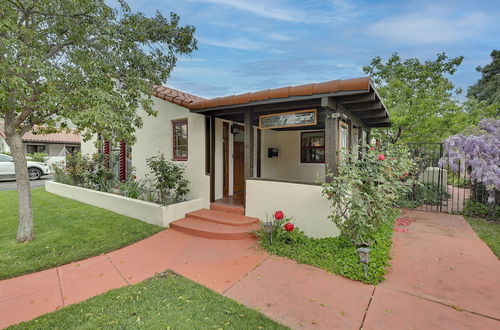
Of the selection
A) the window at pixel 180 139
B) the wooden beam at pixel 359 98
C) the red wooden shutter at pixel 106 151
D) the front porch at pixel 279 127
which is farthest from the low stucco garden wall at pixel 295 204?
the red wooden shutter at pixel 106 151

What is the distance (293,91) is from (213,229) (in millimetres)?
3205

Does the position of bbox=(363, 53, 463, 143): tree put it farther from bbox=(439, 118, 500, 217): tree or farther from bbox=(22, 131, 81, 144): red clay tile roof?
bbox=(22, 131, 81, 144): red clay tile roof

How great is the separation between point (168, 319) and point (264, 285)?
1274 millimetres

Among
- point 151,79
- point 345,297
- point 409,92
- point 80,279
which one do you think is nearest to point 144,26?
point 151,79

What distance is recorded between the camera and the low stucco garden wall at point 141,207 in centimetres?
557

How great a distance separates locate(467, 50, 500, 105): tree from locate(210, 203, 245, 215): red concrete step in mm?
20223

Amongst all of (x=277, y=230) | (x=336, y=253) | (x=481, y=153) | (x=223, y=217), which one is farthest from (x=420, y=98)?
(x=223, y=217)

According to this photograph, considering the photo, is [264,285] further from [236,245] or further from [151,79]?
[151,79]

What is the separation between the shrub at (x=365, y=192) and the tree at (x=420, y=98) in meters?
5.44

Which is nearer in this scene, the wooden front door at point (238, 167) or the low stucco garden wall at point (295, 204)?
the low stucco garden wall at point (295, 204)

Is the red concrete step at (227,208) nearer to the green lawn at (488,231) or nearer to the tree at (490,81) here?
the green lawn at (488,231)

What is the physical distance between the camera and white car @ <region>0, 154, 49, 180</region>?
1244 cm

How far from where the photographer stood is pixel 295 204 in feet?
15.9

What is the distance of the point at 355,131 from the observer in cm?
853
